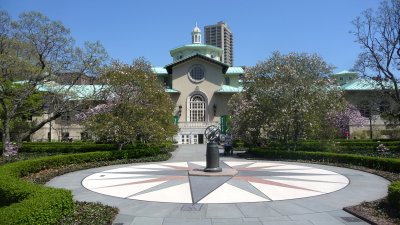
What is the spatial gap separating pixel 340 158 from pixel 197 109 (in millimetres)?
33934

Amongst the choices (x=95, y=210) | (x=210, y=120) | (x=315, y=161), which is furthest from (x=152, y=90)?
(x=210, y=120)

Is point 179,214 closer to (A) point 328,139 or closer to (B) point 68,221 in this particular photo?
(B) point 68,221

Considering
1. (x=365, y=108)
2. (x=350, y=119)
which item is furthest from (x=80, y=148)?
(x=365, y=108)

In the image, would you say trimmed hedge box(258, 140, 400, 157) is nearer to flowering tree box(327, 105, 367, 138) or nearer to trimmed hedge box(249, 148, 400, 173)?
trimmed hedge box(249, 148, 400, 173)

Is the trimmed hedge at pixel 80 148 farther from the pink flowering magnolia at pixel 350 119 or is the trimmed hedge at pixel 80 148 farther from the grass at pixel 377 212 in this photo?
the pink flowering magnolia at pixel 350 119

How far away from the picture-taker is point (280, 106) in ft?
86.4

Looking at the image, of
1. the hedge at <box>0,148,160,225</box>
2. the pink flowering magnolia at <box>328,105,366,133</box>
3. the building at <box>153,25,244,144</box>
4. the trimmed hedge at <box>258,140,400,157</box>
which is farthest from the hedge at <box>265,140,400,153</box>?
the building at <box>153,25,244,144</box>

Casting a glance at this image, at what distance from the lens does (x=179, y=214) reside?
9078 mm

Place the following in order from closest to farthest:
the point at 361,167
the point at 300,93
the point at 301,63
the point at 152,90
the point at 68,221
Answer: the point at 68,221 < the point at 361,167 < the point at 300,93 < the point at 152,90 < the point at 301,63

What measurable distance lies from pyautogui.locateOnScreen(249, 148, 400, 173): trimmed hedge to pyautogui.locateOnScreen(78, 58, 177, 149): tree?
24.4 ft

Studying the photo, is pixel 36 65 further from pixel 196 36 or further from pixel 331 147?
pixel 196 36

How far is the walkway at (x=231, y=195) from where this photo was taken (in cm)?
870

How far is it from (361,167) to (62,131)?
42487 mm

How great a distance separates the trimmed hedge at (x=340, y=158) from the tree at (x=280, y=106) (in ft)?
6.35
